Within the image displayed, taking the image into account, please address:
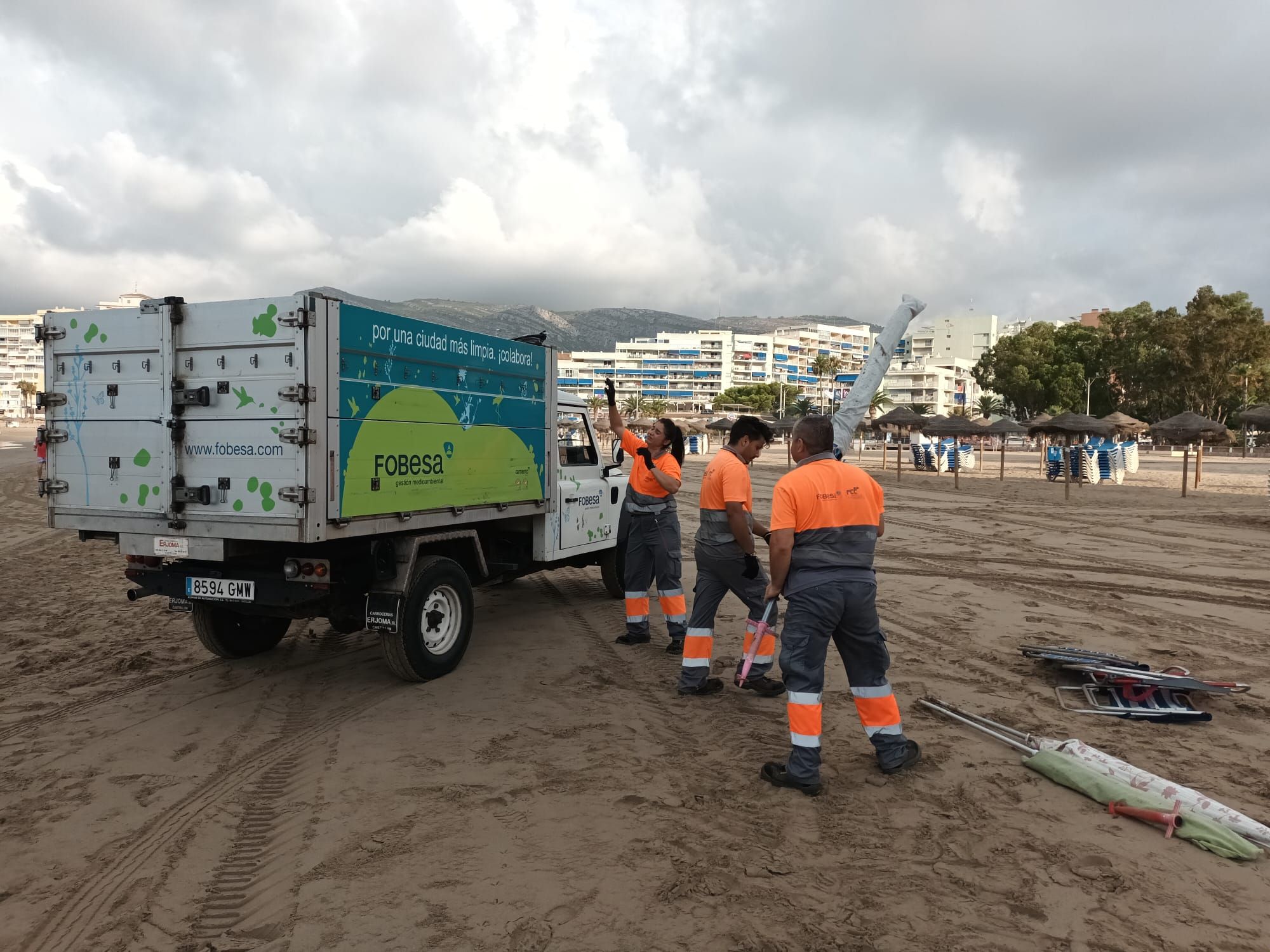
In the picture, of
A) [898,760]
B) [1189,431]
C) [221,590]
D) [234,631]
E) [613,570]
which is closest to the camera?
[898,760]

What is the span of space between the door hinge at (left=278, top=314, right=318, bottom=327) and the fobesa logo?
0.91 meters

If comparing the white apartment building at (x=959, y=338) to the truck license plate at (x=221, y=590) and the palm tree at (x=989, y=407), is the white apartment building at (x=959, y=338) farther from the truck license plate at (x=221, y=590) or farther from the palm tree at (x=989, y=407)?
the truck license plate at (x=221, y=590)

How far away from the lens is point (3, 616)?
7738 mm

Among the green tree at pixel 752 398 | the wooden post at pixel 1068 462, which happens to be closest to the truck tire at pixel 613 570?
the wooden post at pixel 1068 462

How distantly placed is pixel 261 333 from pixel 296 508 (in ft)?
3.45

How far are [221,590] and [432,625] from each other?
1395mm

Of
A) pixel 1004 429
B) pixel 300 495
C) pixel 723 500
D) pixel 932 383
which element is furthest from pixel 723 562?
pixel 932 383

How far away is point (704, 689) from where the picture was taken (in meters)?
5.56

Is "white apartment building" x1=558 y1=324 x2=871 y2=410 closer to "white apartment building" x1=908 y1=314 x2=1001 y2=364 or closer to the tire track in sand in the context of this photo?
"white apartment building" x1=908 y1=314 x2=1001 y2=364

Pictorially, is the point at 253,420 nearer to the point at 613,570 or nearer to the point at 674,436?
the point at 674,436

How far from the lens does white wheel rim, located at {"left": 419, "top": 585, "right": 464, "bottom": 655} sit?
18.8 feet

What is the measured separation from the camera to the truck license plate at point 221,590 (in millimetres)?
5098

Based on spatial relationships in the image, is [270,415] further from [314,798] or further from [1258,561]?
[1258,561]

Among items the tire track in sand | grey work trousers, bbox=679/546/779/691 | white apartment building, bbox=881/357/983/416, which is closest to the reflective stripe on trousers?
grey work trousers, bbox=679/546/779/691
